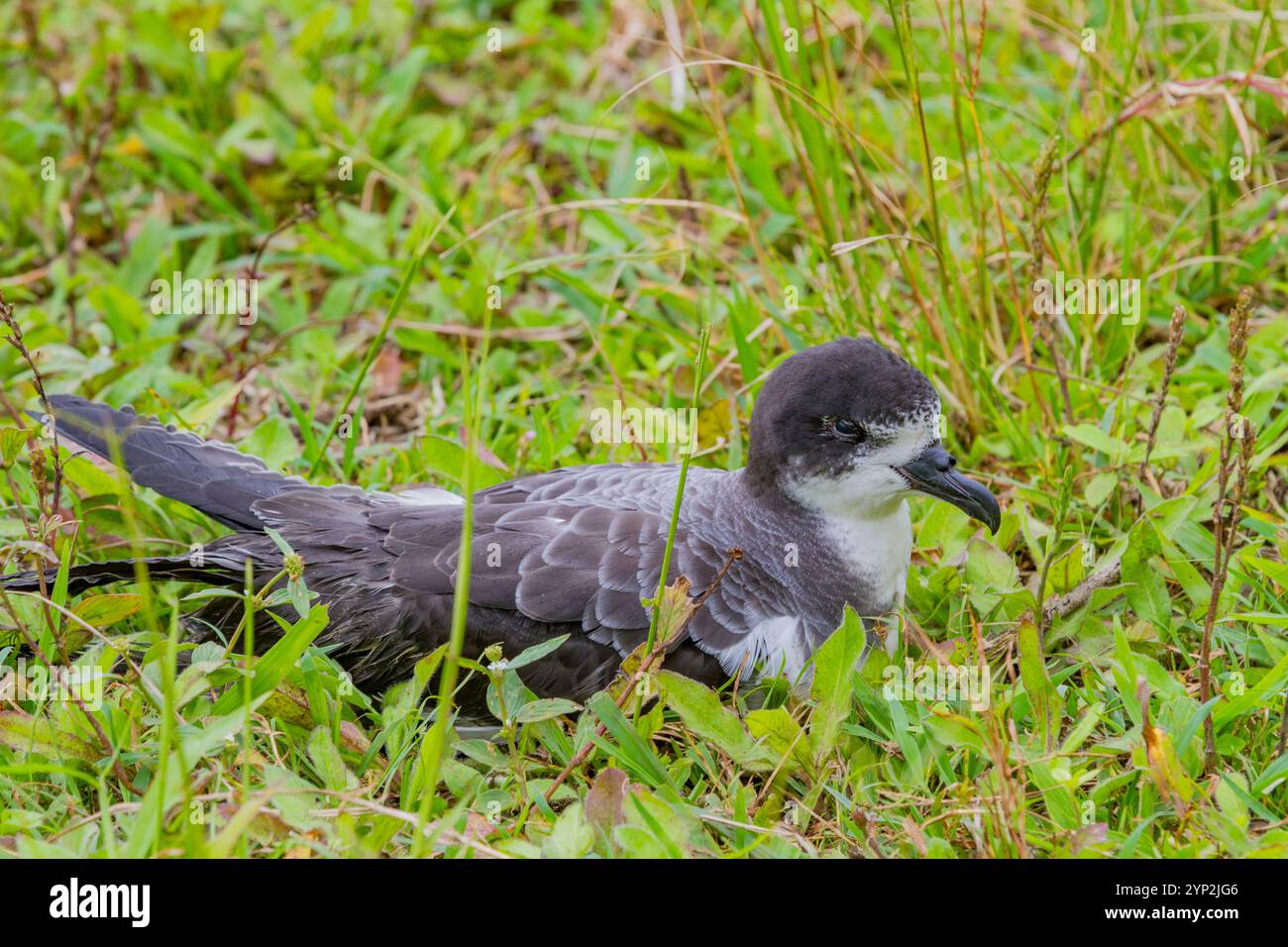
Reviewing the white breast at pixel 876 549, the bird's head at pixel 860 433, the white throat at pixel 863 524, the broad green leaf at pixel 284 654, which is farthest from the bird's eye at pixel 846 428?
the broad green leaf at pixel 284 654

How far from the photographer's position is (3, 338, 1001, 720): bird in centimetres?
392

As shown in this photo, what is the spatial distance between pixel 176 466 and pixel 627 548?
150cm

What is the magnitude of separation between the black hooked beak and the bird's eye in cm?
16

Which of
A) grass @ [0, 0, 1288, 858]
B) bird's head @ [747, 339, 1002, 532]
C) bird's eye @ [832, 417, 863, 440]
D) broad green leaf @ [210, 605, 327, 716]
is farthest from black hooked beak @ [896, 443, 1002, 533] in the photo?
broad green leaf @ [210, 605, 327, 716]

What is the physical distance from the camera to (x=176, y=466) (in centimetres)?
434

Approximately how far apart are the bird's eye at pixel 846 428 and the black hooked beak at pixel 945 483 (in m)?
0.16

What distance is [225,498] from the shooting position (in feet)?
14.2

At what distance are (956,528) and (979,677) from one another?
103cm

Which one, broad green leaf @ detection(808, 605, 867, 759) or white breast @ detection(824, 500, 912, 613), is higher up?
white breast @ detection(824, 500, 912, 613)

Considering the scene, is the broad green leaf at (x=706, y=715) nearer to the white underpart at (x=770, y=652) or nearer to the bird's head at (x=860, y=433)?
the white underpart at (x=770, y=652)

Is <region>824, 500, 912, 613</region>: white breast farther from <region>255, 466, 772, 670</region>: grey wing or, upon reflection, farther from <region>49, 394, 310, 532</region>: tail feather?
<region>49, 394, 310, 532</region>: tail feather

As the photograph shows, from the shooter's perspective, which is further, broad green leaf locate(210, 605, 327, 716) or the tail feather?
the tail feather

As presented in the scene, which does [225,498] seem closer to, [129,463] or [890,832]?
Answer: [129,463]

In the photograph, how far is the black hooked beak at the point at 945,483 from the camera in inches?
154
